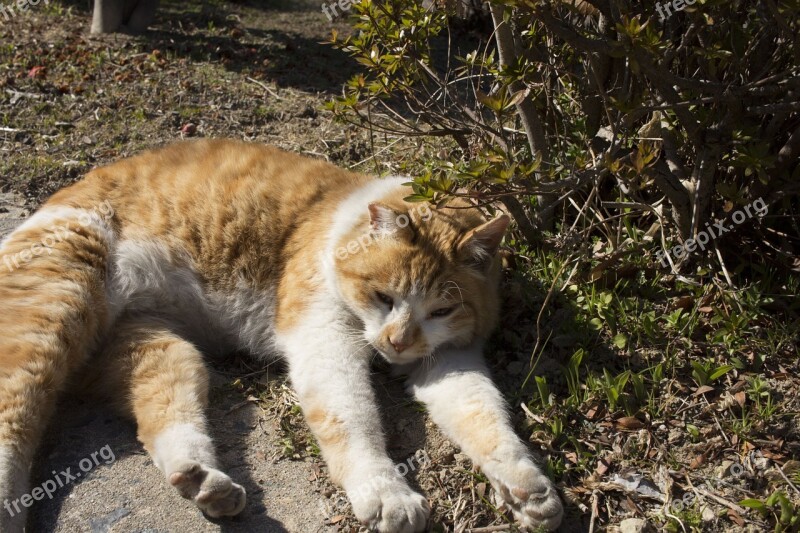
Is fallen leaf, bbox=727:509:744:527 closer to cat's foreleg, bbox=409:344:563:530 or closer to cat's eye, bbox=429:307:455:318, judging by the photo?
cat's foreleg, bbox=409:344:563:530

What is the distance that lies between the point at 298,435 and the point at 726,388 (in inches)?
75.3

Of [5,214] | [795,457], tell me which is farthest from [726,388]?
[5,214]

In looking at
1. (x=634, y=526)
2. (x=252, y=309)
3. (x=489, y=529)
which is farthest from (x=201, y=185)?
(x=634, y=526)

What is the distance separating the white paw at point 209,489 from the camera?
263 cm

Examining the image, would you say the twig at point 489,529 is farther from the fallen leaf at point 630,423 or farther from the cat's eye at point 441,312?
the cat's eye at point 441,312

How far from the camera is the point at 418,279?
3.20 metres

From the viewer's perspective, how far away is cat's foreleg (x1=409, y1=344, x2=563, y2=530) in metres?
2.59

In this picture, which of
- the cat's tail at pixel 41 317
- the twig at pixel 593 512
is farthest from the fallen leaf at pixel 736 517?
the cat's tail at pixel 41 317

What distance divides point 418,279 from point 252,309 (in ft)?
3.24

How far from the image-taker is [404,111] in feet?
19.9

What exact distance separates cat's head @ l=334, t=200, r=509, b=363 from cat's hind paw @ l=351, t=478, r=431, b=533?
68 centimetres

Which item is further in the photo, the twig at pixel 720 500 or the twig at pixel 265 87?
the twig at pixel 265 87

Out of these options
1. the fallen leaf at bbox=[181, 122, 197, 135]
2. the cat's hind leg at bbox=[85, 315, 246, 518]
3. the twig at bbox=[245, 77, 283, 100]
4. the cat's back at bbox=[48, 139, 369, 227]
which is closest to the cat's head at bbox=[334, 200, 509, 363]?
the cat's back at bbox=[48, 139, 369, 227]

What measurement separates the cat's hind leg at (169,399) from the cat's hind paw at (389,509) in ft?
1.51
